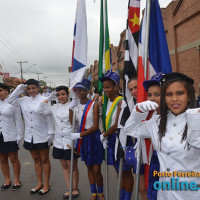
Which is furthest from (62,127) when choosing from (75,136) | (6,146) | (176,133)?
(176,133)

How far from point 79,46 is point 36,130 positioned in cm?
165

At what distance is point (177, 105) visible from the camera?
147 cm

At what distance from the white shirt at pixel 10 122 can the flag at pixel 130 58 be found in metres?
2.06

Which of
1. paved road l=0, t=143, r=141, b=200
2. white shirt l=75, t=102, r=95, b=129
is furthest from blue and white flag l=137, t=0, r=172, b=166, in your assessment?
paved road l=0, t=143, r=141, b=200

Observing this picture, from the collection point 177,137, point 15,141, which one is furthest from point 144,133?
point 15,141

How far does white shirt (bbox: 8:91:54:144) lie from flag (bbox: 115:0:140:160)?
1470mm

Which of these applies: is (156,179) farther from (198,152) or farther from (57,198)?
(57,198)

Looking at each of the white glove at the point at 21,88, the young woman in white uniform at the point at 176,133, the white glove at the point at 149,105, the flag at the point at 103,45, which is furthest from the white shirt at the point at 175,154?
the white glove at the point at 21,88

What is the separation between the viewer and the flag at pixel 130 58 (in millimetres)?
2355

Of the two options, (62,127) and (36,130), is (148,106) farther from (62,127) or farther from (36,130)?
(36,130)

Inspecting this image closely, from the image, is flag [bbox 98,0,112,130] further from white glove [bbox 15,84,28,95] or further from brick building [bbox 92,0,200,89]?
brick building [bbox 92,0,200,89]

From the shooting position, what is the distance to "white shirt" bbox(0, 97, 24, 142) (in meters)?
3.46

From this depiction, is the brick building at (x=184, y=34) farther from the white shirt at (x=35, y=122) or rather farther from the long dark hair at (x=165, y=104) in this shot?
the long dark hair at (x=165, y=104)

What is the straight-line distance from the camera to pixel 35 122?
3291mm
